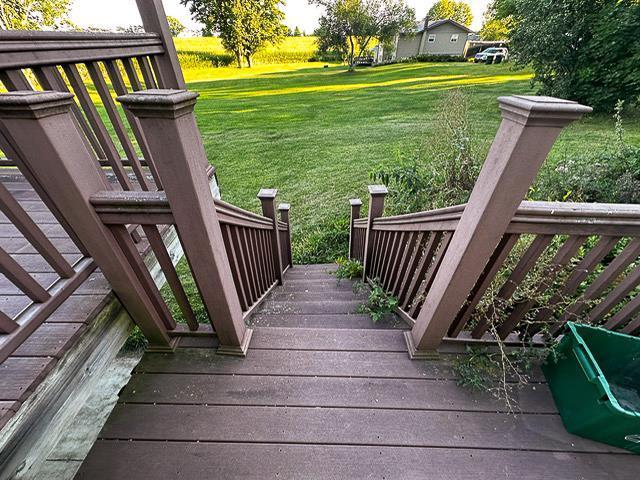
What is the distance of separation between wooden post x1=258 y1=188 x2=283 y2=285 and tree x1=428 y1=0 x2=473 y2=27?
5003cm

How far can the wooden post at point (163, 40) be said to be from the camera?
1.85 meters

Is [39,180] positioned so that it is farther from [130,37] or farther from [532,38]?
[532,38]

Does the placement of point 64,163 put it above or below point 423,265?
above

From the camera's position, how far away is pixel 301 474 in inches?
49.4

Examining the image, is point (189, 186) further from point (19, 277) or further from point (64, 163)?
point (19, 277)

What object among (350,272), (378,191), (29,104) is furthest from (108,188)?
(350,272)

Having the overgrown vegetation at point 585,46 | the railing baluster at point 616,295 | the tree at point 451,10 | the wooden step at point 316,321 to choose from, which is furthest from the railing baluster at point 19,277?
the tree at point 451,10

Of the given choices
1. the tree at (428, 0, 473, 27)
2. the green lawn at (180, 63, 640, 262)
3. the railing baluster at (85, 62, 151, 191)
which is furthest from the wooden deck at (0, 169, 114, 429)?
the tree at (428, 0, 473, 27)

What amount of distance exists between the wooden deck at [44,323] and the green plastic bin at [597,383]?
2.13m

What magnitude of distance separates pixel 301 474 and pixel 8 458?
3.45ft

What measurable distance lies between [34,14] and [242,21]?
582 inches

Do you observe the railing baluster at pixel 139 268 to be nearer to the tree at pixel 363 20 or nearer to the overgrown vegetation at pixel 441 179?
the overgrown vegetation at pixel 441 179

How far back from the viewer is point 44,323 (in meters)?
1.24

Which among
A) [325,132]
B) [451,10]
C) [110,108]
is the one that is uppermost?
[451,10]
